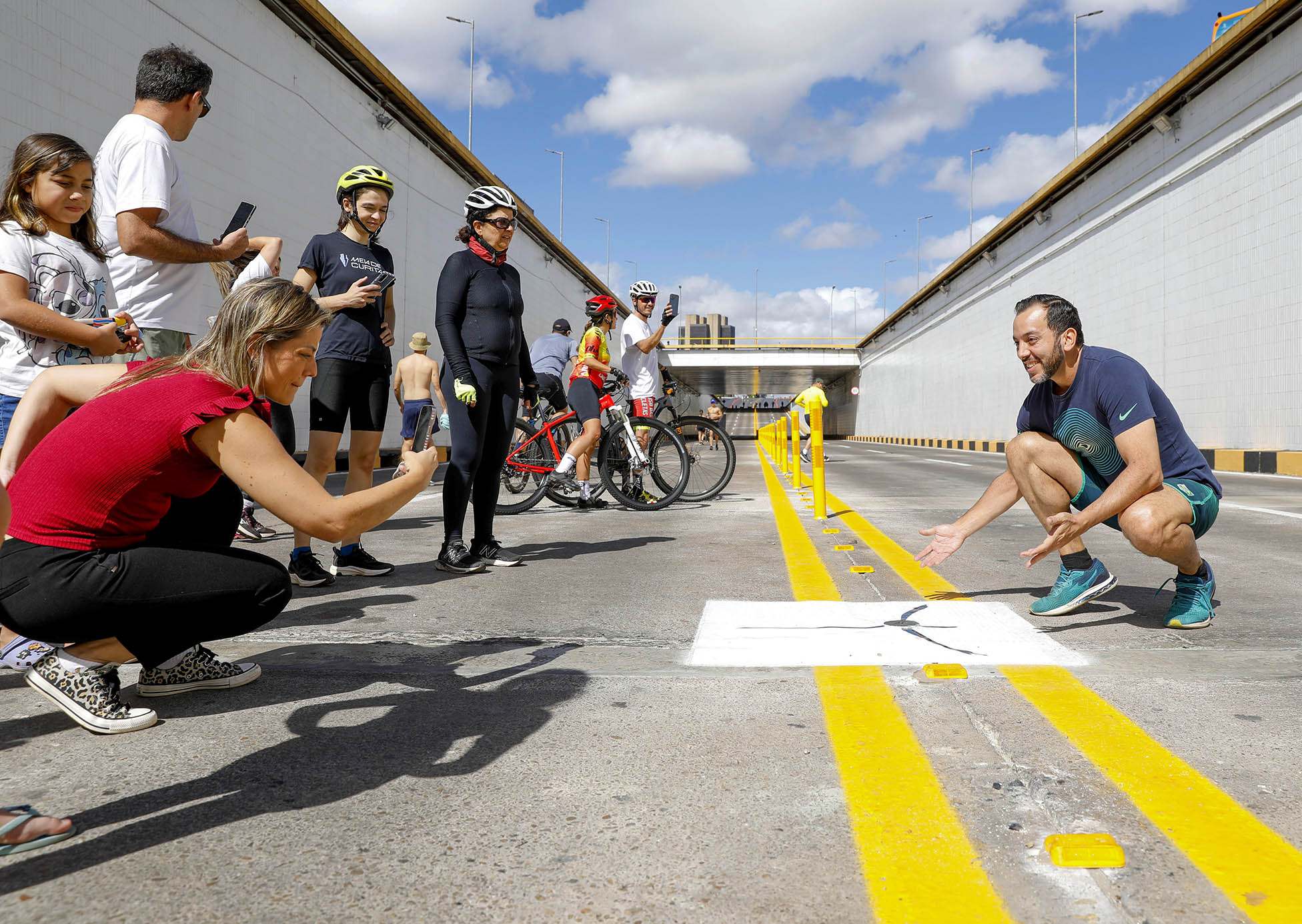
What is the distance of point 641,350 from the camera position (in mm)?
8250

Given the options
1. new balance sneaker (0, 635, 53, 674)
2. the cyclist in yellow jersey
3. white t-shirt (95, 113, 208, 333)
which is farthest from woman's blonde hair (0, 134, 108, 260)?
the cyclist in yellow jersey

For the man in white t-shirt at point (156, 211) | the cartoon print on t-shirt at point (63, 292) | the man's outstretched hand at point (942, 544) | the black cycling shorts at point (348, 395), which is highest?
the man in white t-shirt at point (156, 211)

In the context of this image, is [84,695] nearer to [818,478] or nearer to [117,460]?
[117,460]

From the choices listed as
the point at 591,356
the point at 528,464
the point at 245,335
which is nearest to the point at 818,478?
the point at 591,356

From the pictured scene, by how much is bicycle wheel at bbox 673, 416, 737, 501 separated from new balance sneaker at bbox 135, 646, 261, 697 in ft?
Answer: 17.6

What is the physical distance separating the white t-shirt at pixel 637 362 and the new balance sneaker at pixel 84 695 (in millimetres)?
6201

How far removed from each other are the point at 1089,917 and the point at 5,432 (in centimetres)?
317

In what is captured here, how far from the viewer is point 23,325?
2.94 m

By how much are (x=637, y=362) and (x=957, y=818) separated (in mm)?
6907

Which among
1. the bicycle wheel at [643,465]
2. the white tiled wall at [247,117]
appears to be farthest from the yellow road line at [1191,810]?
the white tiled wall at [247,117]

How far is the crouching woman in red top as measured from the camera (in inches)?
79.4

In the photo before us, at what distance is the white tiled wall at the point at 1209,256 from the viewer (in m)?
14.4

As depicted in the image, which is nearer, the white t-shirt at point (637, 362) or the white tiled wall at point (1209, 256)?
the white t-shirt at point (637, 362)

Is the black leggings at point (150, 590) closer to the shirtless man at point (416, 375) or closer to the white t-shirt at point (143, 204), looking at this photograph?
the white t-shirt at point (143, 204)
